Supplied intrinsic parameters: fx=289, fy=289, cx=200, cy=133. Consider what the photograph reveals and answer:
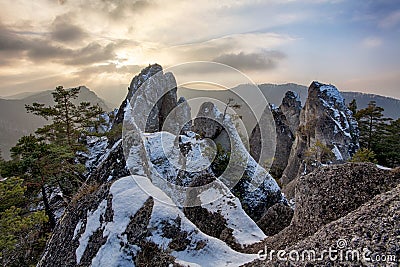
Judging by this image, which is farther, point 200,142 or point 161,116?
point 161,116

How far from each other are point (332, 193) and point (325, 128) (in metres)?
31.3

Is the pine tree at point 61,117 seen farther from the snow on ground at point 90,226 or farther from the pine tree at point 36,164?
the snow on ground at point 90,226

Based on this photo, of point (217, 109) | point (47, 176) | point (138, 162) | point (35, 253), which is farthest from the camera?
point (217, 109)

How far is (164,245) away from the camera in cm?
801

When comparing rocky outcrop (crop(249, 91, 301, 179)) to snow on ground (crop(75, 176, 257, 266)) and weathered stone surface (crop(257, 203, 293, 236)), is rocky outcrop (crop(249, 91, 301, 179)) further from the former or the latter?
snow on ground (crop(75, 176, 257, 266))

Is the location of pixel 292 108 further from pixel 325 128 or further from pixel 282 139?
pixel 325 128

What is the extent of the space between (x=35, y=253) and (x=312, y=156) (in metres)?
31.0

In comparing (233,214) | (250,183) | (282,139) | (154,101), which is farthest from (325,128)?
(233,214)

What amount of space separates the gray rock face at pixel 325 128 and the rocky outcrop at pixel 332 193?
88.3ft

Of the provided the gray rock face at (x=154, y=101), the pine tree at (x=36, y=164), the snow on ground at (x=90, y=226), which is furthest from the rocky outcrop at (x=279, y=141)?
the snow on ground at (x=90, y=226)

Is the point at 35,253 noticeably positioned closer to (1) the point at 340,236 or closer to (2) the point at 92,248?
(2) the point at 92,248

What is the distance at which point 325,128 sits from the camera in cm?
3741

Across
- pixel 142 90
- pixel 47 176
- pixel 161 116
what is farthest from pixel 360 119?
pixel 47 176

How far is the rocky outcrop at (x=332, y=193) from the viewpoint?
27.4 ft
